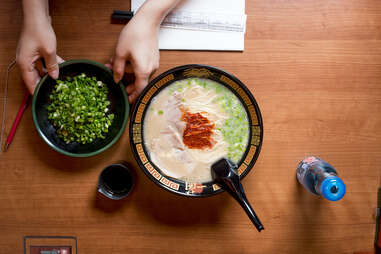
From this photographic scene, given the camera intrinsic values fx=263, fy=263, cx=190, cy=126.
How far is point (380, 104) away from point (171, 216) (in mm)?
1315

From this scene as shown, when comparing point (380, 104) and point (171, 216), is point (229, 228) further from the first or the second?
point (380, 104)

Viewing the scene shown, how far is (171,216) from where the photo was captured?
57.2 inches

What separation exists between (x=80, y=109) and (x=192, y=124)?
559 mm

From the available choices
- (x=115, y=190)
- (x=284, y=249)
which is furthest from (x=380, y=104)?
(x=115, y=190)

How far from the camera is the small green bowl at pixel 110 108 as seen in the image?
130 centimetres

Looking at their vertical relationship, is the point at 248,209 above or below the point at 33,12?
below

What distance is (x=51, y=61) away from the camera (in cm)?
125

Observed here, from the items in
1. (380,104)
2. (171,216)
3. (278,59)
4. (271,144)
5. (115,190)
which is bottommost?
(171,216)

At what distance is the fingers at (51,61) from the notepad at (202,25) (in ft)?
1.69

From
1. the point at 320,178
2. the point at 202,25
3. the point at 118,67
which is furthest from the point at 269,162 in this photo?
the point at 118,67

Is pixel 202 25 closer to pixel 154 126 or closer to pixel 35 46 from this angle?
pixel 154 126

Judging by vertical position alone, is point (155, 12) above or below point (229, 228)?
above

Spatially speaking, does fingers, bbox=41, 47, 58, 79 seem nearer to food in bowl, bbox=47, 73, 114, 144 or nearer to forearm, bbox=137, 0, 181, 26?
food in bowl, bbox=47, 73, 114, 144

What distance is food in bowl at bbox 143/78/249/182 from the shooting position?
1332 mm
